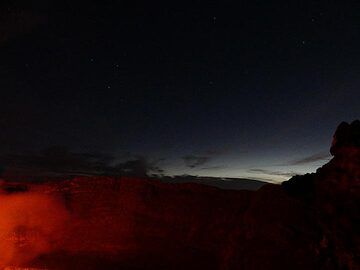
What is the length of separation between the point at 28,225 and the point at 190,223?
7356 mm

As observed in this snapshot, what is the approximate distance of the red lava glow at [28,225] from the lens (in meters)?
15.6

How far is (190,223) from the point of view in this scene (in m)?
16.7

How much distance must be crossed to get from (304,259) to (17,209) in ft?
40.8

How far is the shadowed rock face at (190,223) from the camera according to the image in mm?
11828

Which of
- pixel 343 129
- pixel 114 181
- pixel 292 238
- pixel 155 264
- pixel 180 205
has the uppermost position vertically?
pixel 343 129

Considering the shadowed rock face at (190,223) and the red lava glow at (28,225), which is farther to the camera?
the red lava glow at (28,225)

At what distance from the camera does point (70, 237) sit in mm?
16625

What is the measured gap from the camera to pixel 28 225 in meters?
16.5

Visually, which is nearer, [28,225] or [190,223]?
[28,225]

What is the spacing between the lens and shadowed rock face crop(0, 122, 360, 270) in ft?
38.8

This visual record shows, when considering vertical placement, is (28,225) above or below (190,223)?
below

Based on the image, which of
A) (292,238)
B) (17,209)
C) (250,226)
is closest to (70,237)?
(17,209)

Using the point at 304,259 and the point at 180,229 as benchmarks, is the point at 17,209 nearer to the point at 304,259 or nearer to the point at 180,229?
the point at 180,229

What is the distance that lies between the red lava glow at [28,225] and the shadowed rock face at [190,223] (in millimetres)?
43
